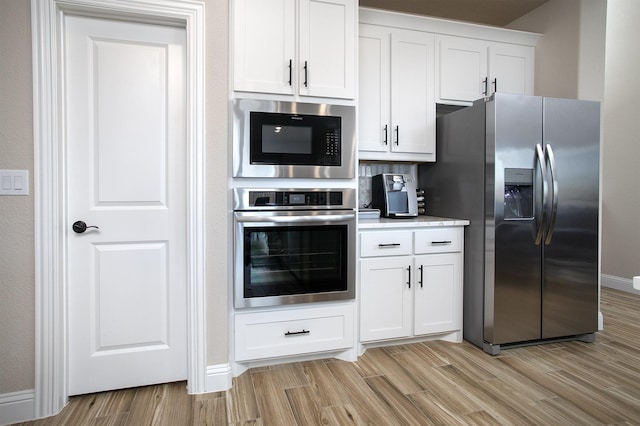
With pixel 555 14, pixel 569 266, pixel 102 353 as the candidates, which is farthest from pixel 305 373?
pixel 555 14

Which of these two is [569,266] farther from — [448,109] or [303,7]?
[303,7]

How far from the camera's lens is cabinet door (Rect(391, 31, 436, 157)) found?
295cm

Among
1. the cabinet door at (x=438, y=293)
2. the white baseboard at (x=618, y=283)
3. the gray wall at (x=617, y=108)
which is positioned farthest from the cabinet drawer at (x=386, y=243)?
the white baseboard at (x=618, y=283)

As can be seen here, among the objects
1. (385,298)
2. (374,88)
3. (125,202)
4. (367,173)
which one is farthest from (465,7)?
(125,202)

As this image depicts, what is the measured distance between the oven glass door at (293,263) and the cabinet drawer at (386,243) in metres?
0.19

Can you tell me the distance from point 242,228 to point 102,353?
1.02 metres

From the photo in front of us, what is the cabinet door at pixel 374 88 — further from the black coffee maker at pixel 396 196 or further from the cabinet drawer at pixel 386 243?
the cabinet drawer at pixel 386 243

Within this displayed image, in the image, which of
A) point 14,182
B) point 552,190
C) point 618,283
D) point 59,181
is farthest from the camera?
point 618,283

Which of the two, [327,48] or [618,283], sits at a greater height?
[327,48]

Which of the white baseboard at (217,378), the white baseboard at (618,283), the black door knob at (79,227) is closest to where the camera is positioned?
the black door knob at (79,227)

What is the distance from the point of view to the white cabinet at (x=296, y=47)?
2.19 meters

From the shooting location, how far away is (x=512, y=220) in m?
2.54

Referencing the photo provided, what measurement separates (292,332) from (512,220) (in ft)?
5.48

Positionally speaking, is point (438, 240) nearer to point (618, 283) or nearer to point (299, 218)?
point (299, 218)
